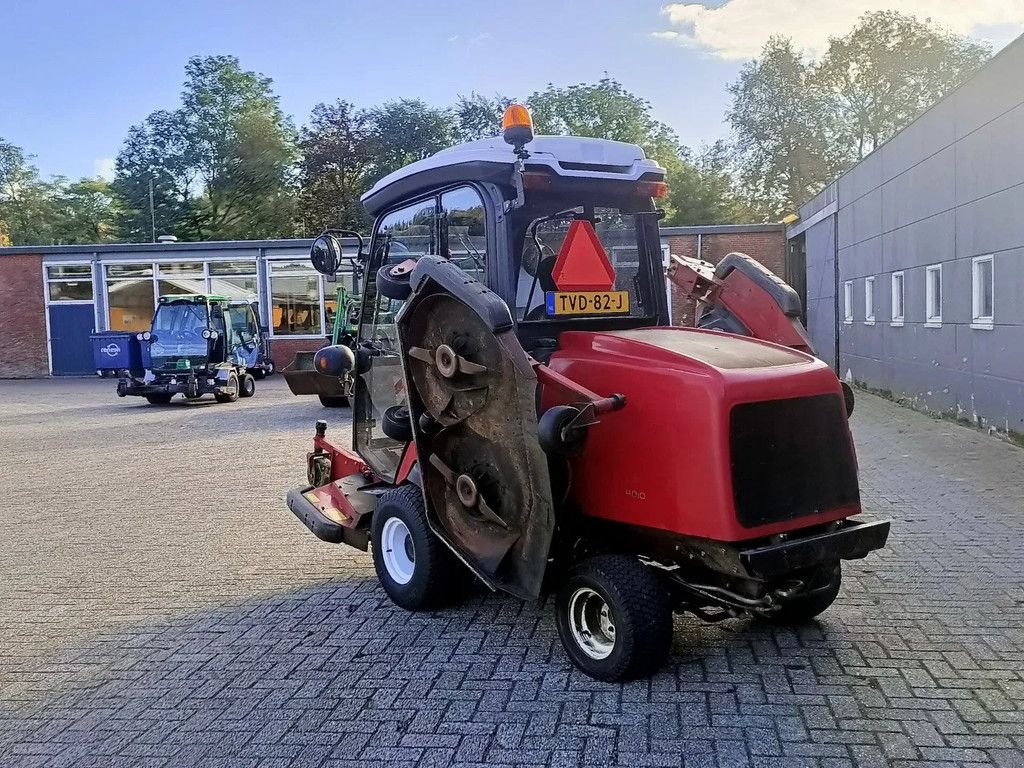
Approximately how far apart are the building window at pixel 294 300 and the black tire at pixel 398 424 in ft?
80.9

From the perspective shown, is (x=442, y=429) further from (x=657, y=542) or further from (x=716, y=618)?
(x=716, y=618)

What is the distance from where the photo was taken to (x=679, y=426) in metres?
3.87

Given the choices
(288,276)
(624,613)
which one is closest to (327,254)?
(624,613)

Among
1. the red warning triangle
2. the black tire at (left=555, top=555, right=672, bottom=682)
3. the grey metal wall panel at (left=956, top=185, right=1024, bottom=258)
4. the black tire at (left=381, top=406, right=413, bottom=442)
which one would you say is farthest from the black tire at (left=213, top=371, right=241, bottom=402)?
the black tire at (left=555, top=555, right=672, bottom=682)

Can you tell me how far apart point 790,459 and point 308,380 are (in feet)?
36.4

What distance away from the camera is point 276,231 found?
4875 cm

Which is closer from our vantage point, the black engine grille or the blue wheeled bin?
the black engine grille

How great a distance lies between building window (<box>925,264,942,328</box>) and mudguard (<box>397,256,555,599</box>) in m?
11.2

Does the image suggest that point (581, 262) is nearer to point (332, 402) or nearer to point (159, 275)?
point (332, 402)

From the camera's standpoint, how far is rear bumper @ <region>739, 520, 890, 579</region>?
375 cm

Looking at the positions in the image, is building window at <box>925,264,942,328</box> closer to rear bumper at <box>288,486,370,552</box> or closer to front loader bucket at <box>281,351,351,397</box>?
front loader bucket at <box>281,351,351,397</box>

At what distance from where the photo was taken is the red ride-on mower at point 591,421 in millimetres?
3873

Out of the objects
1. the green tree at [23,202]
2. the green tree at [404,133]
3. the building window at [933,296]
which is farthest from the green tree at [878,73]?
the green tree at [23,202]

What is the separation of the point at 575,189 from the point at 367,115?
4670cm
